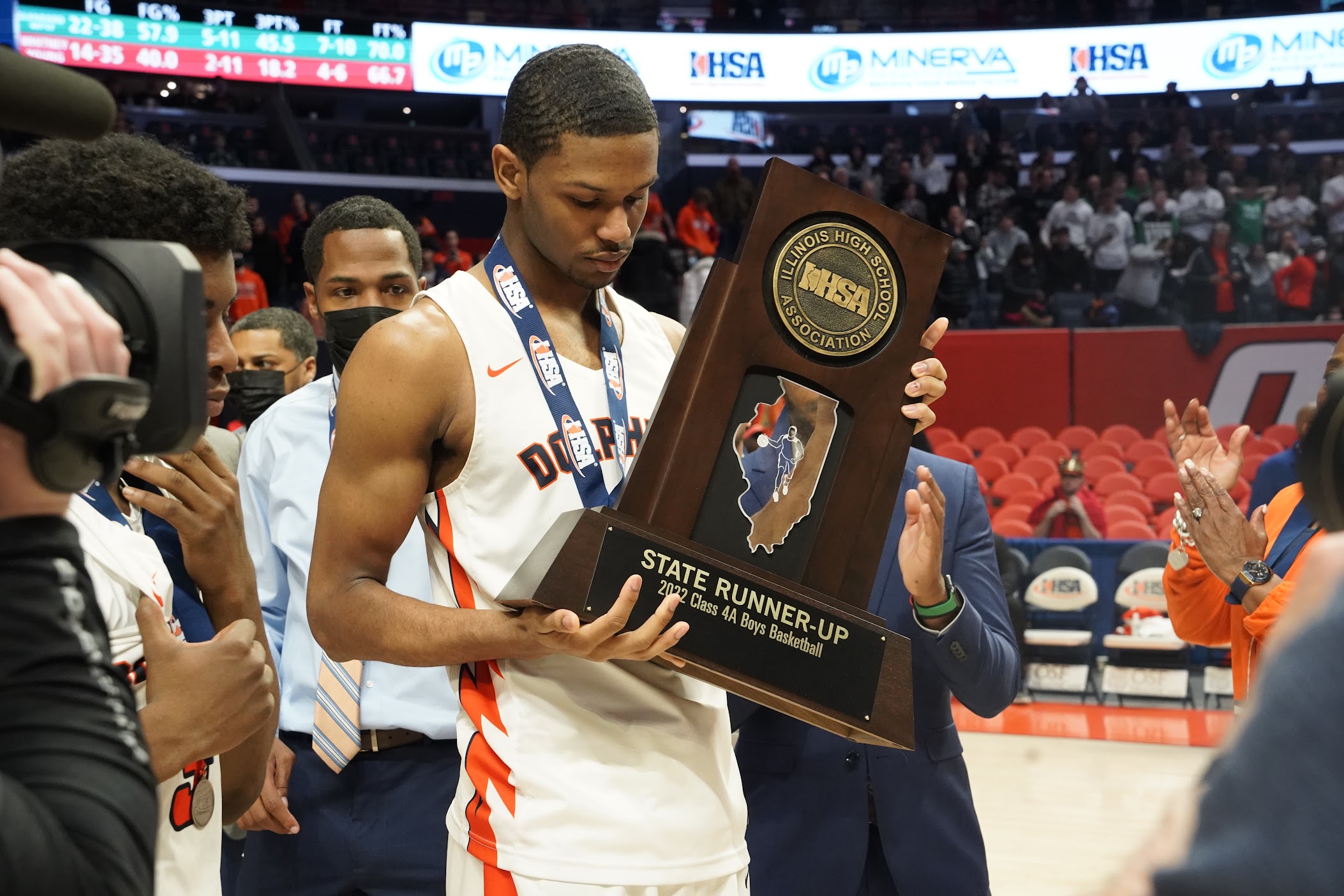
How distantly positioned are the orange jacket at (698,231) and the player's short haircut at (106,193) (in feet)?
43.7

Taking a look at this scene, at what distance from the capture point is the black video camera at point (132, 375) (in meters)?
0.84

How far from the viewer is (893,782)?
2297 mm

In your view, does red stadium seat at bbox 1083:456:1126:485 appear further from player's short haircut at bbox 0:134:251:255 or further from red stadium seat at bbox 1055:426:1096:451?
player's short haircut at bbox 0:134:251:255

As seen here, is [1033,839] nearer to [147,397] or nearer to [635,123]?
[635,123]

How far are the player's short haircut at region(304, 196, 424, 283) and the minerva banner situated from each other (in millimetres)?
15450

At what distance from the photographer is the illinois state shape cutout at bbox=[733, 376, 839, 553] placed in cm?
180

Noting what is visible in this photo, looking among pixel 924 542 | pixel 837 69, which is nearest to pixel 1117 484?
pixel 924 542

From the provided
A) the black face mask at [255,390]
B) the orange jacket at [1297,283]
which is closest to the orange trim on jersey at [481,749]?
the black face mask at [255,390]

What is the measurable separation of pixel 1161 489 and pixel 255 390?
8.28m

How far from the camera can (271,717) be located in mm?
1687

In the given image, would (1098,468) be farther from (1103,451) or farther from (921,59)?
(921,59)

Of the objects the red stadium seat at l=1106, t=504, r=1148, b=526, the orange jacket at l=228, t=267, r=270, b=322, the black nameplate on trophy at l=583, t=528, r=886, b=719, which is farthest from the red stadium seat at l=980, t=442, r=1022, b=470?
the black nameplate on trophy at l=583, t=528, r=886, b=719

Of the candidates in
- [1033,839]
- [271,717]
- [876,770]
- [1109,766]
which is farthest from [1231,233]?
[271,717]

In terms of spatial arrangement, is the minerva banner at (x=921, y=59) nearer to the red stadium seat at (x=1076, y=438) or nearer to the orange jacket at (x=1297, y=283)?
the orange jacket at (x=1297, y=283)
